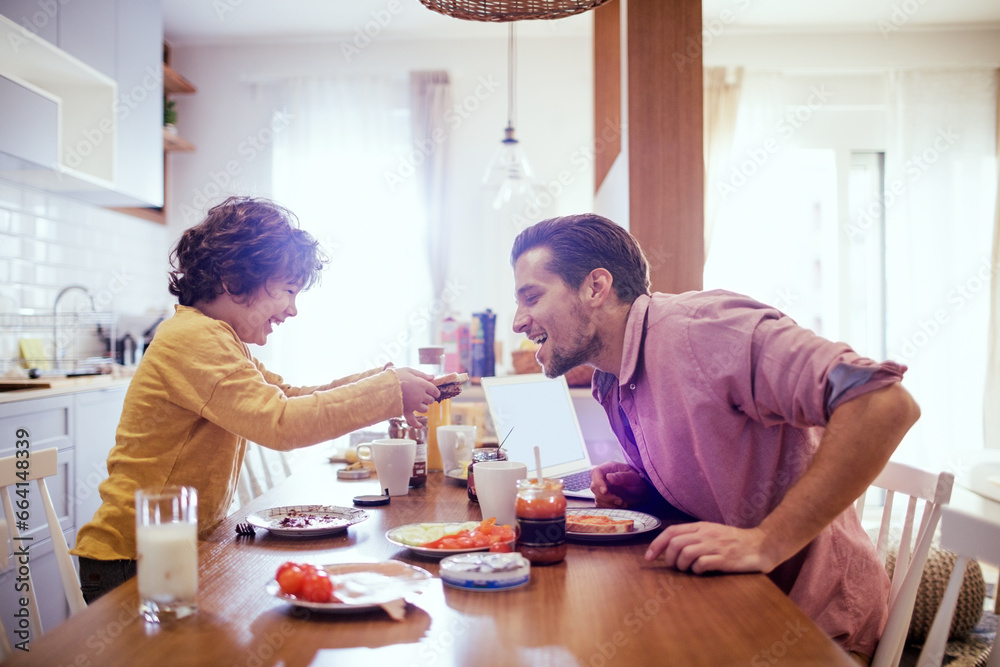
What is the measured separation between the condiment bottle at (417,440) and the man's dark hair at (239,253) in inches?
15.6

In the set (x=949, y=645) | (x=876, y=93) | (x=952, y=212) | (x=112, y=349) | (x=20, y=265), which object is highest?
(x=876, y=93)

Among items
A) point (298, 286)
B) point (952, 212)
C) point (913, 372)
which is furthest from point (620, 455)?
point (952, 212)

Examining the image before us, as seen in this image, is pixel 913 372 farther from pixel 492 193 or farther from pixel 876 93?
pixel 492 193

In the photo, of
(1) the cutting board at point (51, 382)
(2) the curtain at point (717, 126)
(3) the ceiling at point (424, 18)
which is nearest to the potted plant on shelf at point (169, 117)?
(3) the ceiling at point (424, 18)

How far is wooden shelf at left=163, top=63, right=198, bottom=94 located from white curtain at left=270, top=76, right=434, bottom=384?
2.19 feet

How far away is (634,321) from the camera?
1.41m

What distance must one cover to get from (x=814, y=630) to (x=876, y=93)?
5.26 m

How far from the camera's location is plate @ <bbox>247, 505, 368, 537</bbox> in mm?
1226

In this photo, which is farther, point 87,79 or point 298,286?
point 87,79

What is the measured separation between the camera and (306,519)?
130 cm

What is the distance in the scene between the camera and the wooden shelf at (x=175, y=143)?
479 centimetres

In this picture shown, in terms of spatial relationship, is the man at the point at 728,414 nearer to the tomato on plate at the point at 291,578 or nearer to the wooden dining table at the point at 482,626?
the wooden dining table at the point at 482,626

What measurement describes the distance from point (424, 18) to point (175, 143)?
1826 mm

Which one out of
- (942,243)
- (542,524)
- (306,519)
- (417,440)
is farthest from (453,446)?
(942,243)
